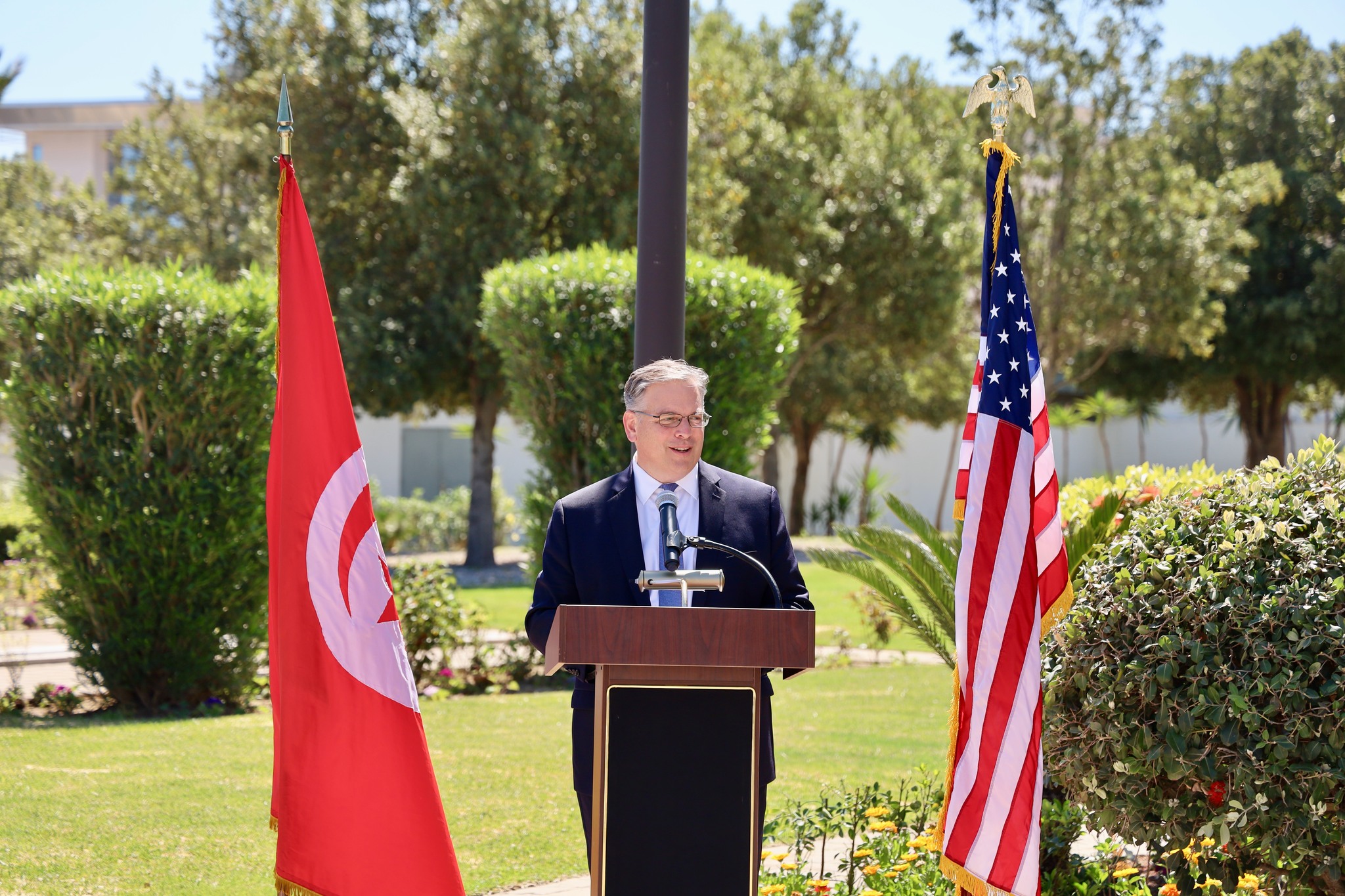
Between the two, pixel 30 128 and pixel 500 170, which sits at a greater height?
pixel 30 128

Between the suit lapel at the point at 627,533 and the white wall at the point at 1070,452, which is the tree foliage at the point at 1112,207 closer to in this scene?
the white wall at the point at 1070,452

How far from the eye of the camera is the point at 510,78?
20891mm

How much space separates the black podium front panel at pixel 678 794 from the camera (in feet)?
10.2

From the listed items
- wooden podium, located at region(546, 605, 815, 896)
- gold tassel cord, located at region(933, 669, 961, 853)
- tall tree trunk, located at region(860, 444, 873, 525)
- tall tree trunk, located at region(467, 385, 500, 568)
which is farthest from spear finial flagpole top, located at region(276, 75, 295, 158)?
tall tree trunk, located at region(860, 444, 873, 525)

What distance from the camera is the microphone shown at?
124 inches

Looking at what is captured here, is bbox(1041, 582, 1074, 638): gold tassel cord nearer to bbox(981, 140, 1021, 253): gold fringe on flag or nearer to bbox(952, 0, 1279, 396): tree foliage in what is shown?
bbox(981, 140, 1021, 253): gold fringe on flag

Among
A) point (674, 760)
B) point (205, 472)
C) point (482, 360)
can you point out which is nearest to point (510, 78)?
point (482, 360)

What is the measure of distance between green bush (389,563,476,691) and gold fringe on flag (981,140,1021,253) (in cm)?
718

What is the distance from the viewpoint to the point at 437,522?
1161 inches

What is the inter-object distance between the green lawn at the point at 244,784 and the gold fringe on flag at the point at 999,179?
11.5ft

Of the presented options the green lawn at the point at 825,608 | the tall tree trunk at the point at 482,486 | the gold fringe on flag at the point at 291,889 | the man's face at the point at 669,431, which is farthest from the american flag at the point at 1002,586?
the tall tree trunk at the point at 482,486

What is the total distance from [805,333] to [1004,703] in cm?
2342

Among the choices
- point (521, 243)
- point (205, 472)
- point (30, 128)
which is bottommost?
point (205, 472)

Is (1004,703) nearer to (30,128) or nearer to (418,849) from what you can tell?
(418,849)
